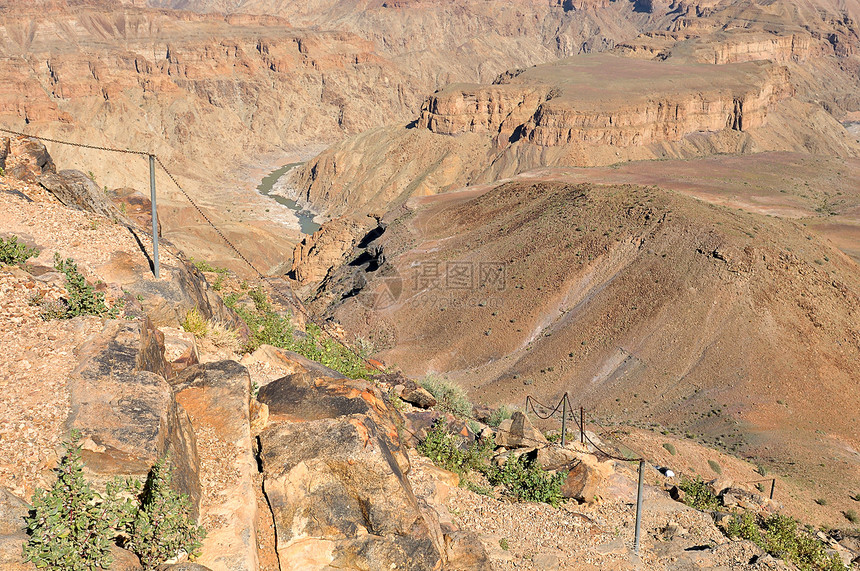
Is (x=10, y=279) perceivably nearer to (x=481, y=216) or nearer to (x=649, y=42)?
(x=481, y=216)

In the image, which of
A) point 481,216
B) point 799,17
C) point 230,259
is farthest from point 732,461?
point 799,17

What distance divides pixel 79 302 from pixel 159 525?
5.02 meters

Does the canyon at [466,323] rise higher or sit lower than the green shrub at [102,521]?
lower

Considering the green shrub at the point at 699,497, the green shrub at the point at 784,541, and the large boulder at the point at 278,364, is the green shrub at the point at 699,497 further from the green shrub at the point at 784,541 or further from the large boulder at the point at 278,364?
the large boulder at the point at 278,364

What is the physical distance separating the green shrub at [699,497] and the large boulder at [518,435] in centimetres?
453

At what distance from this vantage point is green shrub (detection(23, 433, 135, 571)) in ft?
22.6

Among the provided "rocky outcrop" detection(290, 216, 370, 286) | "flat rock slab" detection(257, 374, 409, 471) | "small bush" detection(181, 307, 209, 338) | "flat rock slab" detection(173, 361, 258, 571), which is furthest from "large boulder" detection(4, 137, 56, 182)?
"rocky outcrop" detection(290, 216, 370, 286)

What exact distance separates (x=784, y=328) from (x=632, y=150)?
69.7 meters

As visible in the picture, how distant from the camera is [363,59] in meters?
189

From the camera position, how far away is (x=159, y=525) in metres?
7.76

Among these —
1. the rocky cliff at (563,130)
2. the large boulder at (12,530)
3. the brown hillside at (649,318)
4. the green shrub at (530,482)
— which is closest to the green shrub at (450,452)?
the green shrub at (530,482)

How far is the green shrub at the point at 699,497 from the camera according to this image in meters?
18.9

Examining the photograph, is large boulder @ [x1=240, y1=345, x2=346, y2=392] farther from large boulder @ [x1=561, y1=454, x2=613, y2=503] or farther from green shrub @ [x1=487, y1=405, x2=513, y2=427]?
green shrub @ [x1=487, y1=405, x2=513, y2=427]

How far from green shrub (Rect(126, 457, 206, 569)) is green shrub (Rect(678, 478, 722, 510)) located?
15.0m
